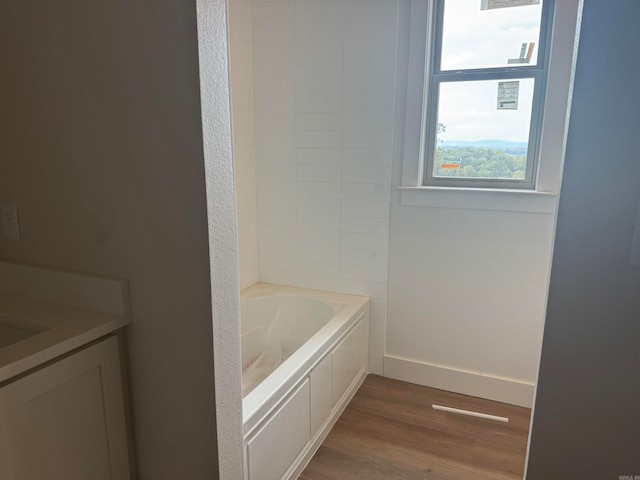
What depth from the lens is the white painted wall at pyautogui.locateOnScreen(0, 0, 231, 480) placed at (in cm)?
102

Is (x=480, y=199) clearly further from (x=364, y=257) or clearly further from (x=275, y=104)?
(x=275, y=104)

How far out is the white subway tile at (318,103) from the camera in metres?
2.56

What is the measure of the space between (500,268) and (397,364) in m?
0.88

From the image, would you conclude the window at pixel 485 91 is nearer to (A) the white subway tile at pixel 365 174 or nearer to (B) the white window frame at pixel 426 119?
(B) the white window frame at pixel 426 119

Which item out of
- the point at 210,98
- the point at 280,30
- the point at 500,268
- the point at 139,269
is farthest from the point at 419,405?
the point at 280,30

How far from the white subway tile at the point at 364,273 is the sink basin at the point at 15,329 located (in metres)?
1.85

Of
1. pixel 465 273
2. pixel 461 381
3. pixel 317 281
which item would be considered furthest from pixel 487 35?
pixel 461 381

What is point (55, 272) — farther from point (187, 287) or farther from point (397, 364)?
point (397, 364)

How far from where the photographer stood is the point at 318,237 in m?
2.79

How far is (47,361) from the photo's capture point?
1039 millimetres

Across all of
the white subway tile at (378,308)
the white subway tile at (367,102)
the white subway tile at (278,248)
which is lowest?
the white subway tile at (378,308)

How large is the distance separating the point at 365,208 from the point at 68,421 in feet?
6.24

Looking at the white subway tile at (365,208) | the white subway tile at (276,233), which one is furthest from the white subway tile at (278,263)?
the white subway tile at (365,208)

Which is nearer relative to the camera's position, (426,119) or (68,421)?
(68,421)
